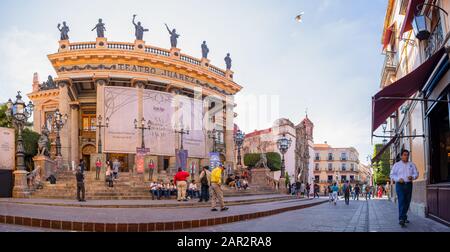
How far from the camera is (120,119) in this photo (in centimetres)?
3131

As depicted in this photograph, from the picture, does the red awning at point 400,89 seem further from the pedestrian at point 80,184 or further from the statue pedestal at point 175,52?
the statue pedestal at point 175,52

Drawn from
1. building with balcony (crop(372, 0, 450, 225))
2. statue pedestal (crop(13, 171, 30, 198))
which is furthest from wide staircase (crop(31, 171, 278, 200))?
building with balcony (crop(372, 0, 450, 225))

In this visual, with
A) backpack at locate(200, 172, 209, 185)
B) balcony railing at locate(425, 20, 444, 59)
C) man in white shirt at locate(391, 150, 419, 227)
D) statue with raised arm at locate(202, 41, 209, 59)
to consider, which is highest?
statue with raised arm at locate(202, 41, 209, 59)

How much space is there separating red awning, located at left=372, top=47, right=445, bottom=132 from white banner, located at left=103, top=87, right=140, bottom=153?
79.0 feet

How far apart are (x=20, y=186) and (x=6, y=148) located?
194cm

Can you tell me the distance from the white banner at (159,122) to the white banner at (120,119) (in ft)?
3.59

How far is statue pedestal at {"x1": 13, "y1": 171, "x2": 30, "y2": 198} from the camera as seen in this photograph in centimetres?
1808

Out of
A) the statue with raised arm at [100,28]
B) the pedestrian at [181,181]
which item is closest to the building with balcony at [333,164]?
the statue with raised arm at [100,28]

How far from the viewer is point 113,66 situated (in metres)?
34.3

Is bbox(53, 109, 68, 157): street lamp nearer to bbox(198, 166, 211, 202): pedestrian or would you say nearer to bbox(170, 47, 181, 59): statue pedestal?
bbox(170, 47, 181, 59): statue pedestal

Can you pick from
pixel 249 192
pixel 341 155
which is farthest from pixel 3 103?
pixel 341 155

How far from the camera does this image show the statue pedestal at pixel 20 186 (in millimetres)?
18078

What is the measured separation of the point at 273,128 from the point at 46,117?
1219 inches
